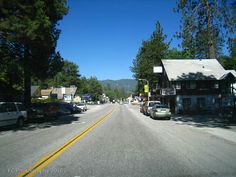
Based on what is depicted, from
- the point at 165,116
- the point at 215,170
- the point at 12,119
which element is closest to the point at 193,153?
the point at 215,170

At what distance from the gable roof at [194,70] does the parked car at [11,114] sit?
93.1 feet

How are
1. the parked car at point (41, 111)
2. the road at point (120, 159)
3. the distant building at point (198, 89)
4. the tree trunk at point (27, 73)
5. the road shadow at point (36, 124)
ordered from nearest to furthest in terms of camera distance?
the road at point (120, 159) → the road shadow at point (36, 124) → the parked car at point (41, 111) → the tree trunk at point (27, 73) → the distant building at point (198, 89)

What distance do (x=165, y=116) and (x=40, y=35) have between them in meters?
13.7

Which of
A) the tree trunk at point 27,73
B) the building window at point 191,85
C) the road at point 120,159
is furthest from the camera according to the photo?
the building window at point 191,85

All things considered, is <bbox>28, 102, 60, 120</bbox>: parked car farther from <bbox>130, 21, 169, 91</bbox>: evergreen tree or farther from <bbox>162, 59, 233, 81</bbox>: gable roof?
<bbox>130, 21, 169, 91</bbox>: evergreen tree

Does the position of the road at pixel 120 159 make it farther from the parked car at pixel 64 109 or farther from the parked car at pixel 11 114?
the parked car at pixel 64 109

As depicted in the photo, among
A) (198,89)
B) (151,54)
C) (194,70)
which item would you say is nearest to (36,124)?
(198,89)

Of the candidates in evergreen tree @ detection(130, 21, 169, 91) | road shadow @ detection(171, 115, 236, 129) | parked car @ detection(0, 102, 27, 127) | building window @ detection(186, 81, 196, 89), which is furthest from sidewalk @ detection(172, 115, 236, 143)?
evergreen tree @ detection(130, 21, 169, 91)

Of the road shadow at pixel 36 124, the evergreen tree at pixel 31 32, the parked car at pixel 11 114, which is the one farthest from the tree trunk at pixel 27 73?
the parked car at pixel 11 114

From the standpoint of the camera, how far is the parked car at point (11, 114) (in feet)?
58.4

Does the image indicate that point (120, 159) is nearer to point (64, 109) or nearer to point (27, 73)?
point (27, 73)

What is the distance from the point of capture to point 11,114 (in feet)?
61.4

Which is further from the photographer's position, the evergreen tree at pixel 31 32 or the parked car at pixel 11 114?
the evergreen tree at pixel 31 32

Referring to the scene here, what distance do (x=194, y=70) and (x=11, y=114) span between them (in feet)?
117
